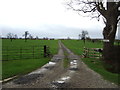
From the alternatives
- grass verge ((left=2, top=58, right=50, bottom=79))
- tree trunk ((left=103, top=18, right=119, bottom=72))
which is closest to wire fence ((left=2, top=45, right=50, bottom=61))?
grass verge ((left=2, top=58, right=50, bottom=79))

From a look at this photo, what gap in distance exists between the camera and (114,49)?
1628 centimetres

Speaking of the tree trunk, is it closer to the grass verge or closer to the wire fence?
the grass verge

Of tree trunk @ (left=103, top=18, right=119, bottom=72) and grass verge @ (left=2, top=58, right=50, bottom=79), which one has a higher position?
tree trunk @ (left=103, top=18, right=119, bottom=72)

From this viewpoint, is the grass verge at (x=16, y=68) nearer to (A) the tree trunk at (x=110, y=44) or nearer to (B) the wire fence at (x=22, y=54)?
(B) the wire fence at (x=22, y=54)

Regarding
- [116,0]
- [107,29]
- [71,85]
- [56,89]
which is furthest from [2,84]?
[116,0]

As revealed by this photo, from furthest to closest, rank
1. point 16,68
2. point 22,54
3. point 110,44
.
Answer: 1. point 22,54
2. point 110,44
3. point 16,68

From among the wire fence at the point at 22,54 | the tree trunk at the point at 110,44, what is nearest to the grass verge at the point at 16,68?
the wire fence at the point at 22,54

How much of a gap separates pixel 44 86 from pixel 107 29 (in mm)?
11482

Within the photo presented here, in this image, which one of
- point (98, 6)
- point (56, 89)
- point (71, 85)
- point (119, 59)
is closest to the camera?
point (56, 89)

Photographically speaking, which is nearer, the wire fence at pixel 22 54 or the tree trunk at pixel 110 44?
the tree trunk at pixel 110 44

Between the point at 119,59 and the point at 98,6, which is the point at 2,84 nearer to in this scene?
the point at 119,59

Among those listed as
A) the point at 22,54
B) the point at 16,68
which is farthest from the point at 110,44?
the point at 22,54

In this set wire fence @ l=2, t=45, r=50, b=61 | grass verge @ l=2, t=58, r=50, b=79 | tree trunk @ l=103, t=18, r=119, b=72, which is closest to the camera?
grass verge @ l=2, t=58, r=50, b=79

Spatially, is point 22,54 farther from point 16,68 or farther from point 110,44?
point 110,44
